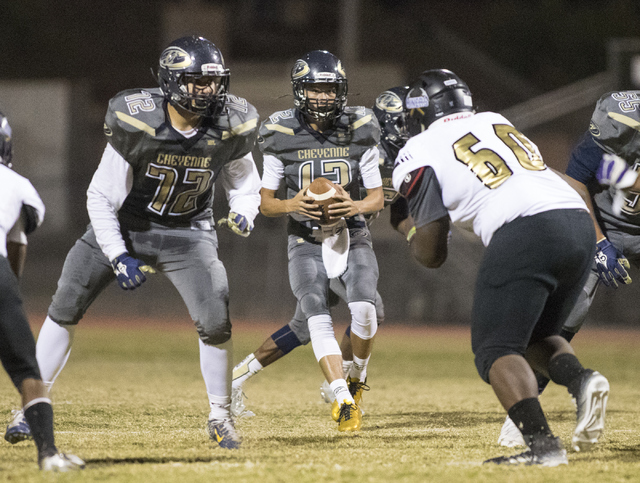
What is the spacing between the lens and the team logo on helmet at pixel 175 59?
4.23 m

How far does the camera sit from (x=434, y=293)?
1369 centimetres

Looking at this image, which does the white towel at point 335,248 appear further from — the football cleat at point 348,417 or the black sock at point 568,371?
the black sock at point 568,371

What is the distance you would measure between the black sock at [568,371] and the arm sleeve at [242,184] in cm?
188

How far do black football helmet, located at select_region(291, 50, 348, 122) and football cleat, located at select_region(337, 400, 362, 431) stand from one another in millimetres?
1822

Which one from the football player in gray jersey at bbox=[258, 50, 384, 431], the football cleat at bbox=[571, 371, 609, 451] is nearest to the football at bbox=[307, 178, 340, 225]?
the football player in gray jersey at bbox=[258, 50, 384, 431]

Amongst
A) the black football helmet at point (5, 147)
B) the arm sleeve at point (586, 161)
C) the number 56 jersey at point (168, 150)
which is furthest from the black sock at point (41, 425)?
the arm sleeve at point (586, 161)

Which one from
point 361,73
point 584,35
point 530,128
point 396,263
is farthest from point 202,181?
point 584,35

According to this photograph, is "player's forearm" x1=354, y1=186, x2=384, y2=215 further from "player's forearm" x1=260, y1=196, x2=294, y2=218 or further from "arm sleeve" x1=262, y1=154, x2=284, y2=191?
"arm sleeve" x1=262, y1=154, x2=284, y2=191

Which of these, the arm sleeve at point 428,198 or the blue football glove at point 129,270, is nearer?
the arm sleeve at point 428,198

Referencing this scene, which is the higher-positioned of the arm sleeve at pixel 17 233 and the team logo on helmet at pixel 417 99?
the team logo on helmet at pixel 417 99

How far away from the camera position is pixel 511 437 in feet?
13.8

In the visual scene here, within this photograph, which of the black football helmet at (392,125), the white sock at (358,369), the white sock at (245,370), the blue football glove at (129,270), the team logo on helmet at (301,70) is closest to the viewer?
the blue football glove at (129,270)

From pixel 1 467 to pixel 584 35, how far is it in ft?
68.0

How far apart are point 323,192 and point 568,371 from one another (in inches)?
80.2
